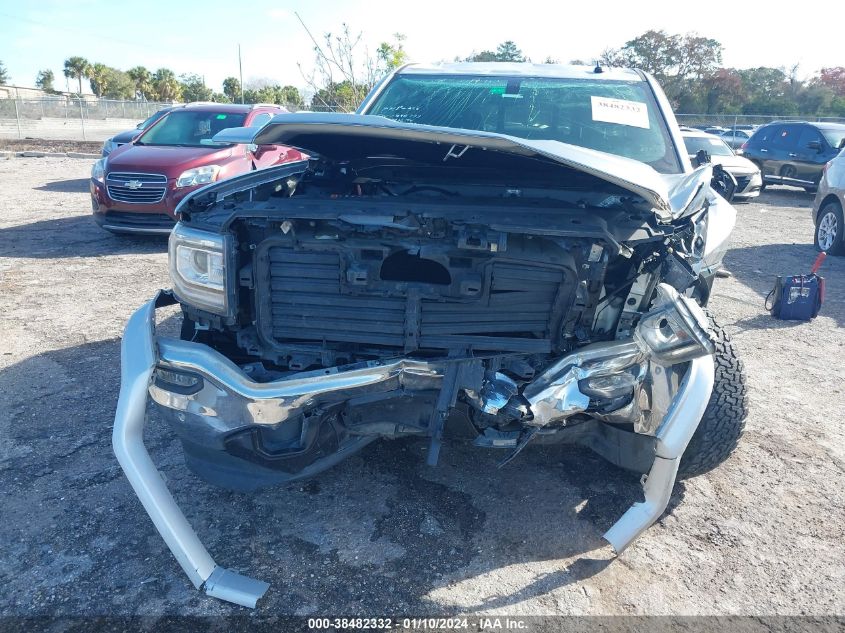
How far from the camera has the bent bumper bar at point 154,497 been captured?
6.98ft

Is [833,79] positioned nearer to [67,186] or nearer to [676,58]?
[676,58]

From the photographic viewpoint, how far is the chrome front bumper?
213 cm

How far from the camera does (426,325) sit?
7.84ft

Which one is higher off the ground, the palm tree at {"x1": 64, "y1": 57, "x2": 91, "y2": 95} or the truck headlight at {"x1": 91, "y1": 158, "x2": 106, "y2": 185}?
the palm tree at {"x1": 64, "y1": 57, "x2": 91, "y2": 95}

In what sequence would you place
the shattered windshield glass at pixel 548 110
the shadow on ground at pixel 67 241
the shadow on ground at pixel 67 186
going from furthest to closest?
1. the shadow on ground at pixel 67 186
2. the shadow on ground at pixel 67 241
3. the shattered windshield glass at pixel 548 110

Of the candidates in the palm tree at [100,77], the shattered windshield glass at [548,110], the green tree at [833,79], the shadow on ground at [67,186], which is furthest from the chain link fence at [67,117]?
the green tree at [833,79]

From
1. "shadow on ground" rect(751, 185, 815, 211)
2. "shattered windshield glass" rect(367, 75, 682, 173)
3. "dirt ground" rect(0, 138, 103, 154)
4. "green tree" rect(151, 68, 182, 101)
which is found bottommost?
"shadow on ground" rect(751, 185, 815, 211)

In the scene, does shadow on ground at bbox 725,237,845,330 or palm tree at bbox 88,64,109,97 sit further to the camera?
palm tree at bbox 88,64,109,97

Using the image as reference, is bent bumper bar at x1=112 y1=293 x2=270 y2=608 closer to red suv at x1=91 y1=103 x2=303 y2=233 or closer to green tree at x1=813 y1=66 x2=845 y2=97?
red suv at x1=91 y1=103 x2=303 y2=233

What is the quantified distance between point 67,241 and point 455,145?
22.7 feet

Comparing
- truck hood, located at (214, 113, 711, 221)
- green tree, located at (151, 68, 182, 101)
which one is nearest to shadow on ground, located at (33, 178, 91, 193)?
truck hood, located at (214, 113, 711, 221)

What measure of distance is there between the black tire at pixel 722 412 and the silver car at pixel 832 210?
686 centimetres

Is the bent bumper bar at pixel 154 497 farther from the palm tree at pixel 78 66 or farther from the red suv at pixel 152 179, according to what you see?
the palm tree at pixel 78 66

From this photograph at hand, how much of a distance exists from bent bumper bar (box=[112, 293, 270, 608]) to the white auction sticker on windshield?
106 inches
